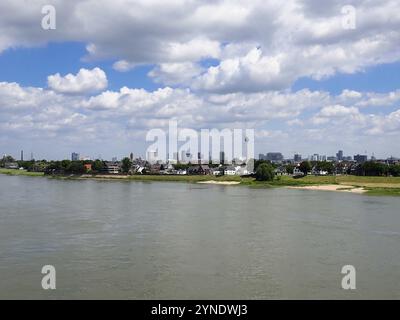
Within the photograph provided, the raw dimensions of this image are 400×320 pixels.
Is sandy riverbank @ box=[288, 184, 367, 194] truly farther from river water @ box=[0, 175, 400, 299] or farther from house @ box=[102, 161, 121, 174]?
house @ box=[102, 161, 121, 174]

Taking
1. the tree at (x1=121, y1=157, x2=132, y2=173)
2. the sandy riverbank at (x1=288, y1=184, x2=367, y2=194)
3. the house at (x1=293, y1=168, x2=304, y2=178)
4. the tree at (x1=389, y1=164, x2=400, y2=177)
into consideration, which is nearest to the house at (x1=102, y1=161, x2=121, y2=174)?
the tree at (x1=121, y1=157, x2=132, y2=173)

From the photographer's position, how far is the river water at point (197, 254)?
1345 centimetres

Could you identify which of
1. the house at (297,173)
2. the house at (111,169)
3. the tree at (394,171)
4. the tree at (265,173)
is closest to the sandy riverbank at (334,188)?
the tree at (265,173)

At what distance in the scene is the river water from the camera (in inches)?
530

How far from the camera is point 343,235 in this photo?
Result: 2278cm

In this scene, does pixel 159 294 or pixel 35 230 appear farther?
pixel 35 230

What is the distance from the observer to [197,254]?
59.2 ft

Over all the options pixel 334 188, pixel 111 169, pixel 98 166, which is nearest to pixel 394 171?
pixel 334 188

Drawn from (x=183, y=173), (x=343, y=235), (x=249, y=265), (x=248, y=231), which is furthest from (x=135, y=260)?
(x=183, y=173)

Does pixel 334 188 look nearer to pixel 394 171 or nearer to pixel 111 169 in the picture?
pixel 394 171

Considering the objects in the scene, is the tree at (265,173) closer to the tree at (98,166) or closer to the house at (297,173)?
the house at (297,173)
